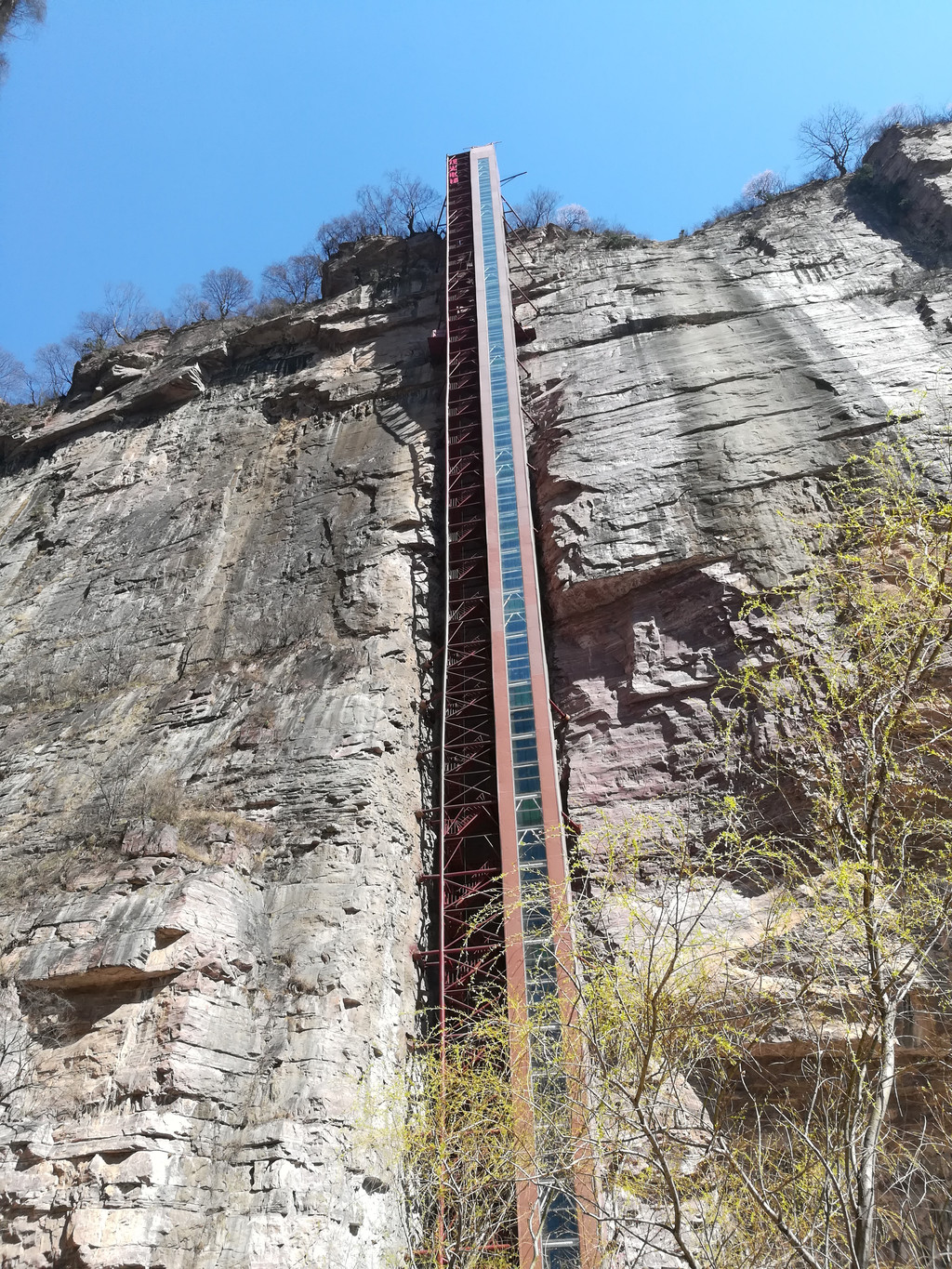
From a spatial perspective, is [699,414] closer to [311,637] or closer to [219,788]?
[311,637]

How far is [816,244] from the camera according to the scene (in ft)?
71.0

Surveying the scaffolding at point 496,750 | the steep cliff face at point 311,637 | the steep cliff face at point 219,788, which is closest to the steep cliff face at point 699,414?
the steep cliff face at point 311,637

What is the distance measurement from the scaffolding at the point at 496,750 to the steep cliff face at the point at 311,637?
646mm

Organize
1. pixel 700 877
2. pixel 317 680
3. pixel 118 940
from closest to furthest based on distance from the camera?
pixel 118 940, pixel 700 877, pixel 317 680

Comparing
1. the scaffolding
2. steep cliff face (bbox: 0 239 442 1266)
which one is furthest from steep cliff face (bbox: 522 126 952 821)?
steep cliff face (bbox: 0 239 442 1266)

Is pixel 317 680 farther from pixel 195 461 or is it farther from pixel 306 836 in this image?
pixel 195 461

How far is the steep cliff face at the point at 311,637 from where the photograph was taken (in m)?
10.2

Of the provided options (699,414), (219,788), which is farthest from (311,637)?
(699,414)

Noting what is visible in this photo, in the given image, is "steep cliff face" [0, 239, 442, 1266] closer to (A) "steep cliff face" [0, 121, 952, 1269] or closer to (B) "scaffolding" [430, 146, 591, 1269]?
(A) "steep cliff face" [0, 121, 952, 1269]

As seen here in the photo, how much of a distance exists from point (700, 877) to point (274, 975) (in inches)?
235

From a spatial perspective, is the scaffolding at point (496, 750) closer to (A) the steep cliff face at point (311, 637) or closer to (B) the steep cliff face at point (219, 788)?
(A) the steep cliff face at point (311, 637)

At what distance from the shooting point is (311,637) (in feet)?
56.3

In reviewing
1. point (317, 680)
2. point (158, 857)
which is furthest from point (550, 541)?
point (158, 857)

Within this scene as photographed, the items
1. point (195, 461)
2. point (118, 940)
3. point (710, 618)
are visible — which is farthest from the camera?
point (195, 461)
